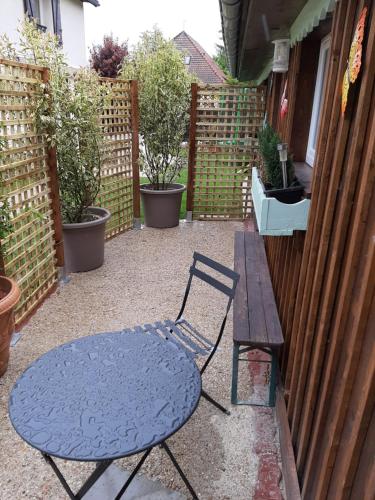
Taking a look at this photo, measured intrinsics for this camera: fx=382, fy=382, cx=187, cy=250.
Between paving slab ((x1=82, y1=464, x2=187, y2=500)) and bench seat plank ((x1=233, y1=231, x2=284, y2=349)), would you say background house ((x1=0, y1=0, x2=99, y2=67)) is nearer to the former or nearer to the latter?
bench seat plank ((x1=233, y1=231, x2=284, y2=349))

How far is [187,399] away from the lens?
5.11 feet

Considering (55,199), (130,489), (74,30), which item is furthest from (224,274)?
(74,30)

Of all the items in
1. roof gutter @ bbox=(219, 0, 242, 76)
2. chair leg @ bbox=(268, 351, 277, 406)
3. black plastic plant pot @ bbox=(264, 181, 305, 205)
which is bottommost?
chair leg @ bbox=(268, 351, 277, 406)

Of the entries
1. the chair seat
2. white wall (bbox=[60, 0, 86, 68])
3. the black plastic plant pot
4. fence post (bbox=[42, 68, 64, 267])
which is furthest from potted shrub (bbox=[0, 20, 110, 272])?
white wall (bbox=[60, 0, 86, 68])

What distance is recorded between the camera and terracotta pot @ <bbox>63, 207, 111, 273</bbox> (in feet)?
13.8

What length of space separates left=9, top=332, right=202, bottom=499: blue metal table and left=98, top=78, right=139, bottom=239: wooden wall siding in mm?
3465

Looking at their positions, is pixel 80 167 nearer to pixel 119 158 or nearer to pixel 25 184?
pixel 25 184

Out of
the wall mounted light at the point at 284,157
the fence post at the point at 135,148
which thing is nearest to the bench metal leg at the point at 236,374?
the wall mounted light at the point at 284,157

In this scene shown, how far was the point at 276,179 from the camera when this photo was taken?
2203 millimetres

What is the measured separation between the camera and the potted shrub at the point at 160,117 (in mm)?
5410

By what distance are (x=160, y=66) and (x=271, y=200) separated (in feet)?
13.7

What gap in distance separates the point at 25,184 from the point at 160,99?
2.91 m

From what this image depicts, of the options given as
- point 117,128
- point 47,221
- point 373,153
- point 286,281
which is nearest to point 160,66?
point 117,128

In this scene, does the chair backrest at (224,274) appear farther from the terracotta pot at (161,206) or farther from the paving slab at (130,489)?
the terracotta pot at (161,206)
